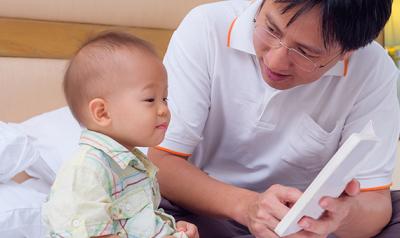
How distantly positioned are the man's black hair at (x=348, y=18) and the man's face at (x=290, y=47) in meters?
0.01

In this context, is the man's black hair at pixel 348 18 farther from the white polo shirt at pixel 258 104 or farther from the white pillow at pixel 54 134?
the white pillow at pixel 54 134

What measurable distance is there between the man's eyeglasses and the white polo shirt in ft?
0.40

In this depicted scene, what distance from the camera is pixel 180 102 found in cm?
125

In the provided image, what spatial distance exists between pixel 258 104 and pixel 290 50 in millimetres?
239

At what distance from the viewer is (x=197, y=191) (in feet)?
3.94

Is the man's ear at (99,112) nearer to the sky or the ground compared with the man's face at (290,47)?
nearer to the ground

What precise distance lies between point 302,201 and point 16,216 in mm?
747

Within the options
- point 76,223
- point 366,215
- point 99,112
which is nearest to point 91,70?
point 99,112

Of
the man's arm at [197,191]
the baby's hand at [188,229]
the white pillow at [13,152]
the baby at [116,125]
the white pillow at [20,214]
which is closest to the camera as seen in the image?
the baby at [116,125]

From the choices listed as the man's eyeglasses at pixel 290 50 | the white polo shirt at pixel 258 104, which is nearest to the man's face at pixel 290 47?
the man's eyeglasses at pixel 290 50

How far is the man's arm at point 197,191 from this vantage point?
1.14 m

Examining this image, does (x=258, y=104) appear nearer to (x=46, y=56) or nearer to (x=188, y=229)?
(x=188, y=229)

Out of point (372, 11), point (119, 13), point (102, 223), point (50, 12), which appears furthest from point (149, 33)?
point (102, 223)

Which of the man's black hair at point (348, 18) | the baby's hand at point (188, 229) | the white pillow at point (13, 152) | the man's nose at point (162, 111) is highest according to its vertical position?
the man's black hair at point (348, 18)
